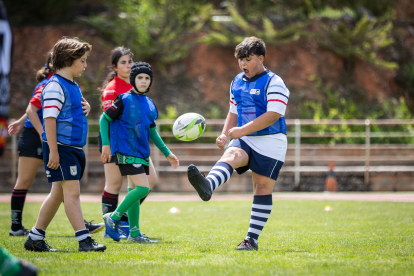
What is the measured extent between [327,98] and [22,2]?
14781 mm

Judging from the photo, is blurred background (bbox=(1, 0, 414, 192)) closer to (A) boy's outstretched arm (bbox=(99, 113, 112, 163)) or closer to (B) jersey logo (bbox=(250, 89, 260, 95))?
(A) boy's outstretched arm (bbox=(99, 113, 112, 163))

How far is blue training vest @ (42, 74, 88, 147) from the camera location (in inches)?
183

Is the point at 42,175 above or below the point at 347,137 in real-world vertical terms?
below

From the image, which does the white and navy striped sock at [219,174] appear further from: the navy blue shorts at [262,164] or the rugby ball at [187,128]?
the rugby ball at [187,128]

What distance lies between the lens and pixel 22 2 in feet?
73.2

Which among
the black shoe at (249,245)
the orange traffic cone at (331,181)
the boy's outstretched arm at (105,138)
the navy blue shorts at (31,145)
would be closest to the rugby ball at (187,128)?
the boy's outstretched arm at (105,138)

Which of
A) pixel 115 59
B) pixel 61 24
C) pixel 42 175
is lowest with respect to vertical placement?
pixel 42 175

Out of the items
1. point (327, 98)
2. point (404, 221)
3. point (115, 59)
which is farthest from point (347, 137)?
point (115, 59)

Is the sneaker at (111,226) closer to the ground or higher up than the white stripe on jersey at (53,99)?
closer to the ground

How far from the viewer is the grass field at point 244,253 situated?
3705mm

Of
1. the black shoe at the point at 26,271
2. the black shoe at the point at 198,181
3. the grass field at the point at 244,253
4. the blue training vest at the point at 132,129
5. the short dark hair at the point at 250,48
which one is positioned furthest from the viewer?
the blue training vest at the point at 132,129

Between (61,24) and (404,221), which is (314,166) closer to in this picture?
(404,221)

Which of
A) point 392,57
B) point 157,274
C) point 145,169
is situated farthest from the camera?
point 392,57

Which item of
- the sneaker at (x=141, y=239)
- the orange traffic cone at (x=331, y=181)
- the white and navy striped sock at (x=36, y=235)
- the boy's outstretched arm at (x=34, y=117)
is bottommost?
the orange traffic cone at (x=331, y=181)
